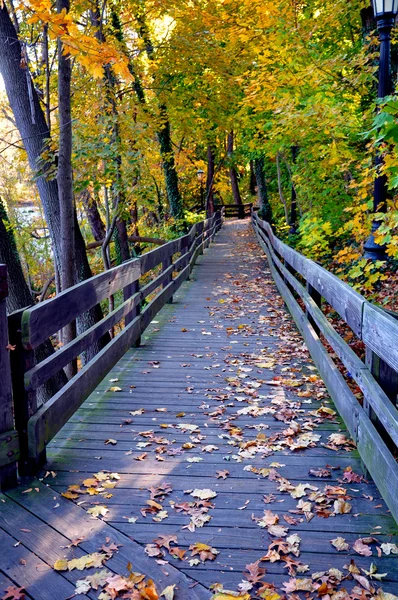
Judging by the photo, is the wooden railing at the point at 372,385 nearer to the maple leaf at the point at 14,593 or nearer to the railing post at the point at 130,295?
the maple leaf at the point at 14,593

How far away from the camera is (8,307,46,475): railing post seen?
10.6 feet

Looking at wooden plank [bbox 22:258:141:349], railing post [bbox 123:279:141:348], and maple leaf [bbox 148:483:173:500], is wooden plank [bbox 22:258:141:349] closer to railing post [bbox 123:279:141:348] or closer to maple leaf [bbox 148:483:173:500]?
railing post [bbox 123:279:141:348]

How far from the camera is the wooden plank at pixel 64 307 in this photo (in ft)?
10.8

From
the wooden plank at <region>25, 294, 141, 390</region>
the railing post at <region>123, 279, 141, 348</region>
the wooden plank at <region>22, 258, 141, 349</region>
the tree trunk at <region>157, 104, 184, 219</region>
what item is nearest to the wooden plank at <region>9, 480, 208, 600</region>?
the wooden plank at <region>25, 294, 141, 390</region>

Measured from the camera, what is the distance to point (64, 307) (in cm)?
399

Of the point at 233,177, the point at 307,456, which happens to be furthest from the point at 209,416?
the point at 233,177

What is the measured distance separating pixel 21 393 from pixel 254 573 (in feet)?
5.81

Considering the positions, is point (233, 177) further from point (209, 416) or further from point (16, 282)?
point (209, 416)

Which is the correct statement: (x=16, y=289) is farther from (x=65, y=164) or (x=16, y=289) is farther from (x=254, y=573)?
(x=254, y=573)

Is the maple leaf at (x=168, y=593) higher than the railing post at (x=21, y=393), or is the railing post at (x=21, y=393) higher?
the railing post at (x=21, y=393)

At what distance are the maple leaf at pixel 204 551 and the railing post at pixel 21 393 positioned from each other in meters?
1.28

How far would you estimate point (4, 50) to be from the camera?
794cm

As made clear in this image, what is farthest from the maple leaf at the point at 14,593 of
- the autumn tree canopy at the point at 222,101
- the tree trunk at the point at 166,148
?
the tree trunk at the point at 166,148

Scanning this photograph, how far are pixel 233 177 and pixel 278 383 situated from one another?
42.6 meters
